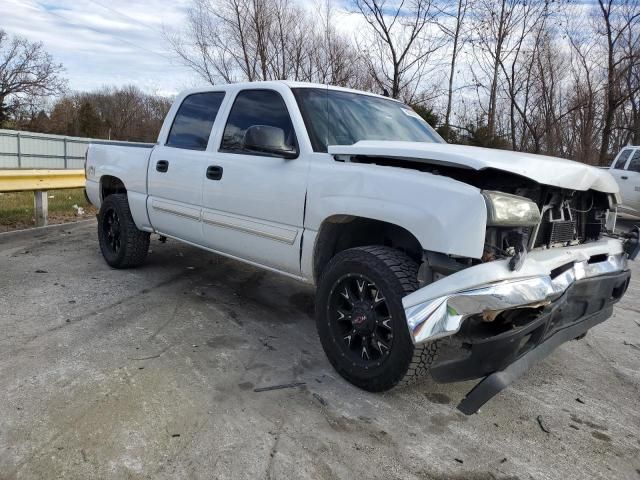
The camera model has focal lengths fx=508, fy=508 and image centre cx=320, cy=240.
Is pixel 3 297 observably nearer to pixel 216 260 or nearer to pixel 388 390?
pixel 216 260

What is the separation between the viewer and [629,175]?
40.9 feet

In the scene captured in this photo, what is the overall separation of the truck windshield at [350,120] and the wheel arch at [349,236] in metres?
0.54

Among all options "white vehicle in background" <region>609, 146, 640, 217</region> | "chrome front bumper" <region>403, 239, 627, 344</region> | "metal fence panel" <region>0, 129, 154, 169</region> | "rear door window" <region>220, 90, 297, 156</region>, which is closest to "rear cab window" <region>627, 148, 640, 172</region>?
"white vehicle in background" <region>609, 146, 640, 217</region>

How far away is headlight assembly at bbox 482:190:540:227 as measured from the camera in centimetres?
251

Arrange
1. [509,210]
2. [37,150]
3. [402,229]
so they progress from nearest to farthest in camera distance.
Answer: [509,210]
[402,229]
[37,150]

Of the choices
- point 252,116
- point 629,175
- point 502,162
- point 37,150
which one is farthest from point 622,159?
point 37,150

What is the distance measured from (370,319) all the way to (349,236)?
29.3 inches

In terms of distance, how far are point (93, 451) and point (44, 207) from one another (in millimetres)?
6383

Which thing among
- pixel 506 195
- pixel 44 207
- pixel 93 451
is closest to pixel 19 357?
pixel 93 451

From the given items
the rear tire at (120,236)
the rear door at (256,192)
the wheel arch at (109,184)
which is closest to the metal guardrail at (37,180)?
the wheel arch at (109,184)

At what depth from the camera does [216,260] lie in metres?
6.31

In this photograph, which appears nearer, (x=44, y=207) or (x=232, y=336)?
(x=232, y=336)

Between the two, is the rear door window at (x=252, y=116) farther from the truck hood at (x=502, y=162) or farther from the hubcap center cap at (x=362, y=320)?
the hubcap center cap at (x=362, y=320)

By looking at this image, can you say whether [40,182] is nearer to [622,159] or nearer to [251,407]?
[251,407]
